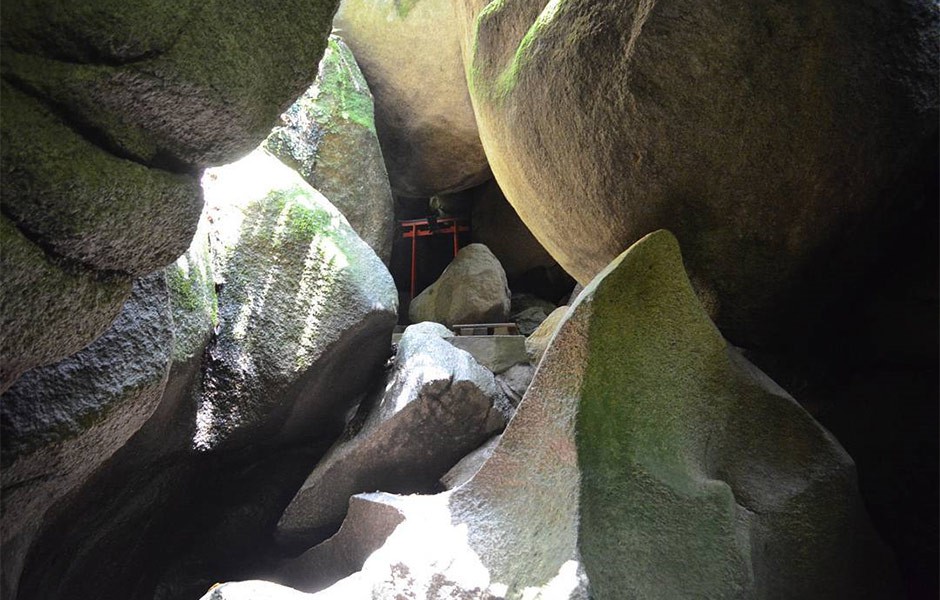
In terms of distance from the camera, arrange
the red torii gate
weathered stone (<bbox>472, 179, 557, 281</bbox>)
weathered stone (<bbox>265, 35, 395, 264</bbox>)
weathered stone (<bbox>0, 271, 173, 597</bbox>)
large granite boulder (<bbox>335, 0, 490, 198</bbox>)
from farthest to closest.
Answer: the red torii gate
weathered stone (<bbox>472, 179, 557, 281</bbox>)
large granite boulder (<bbox>335, 0, 490, 198</bbox>)
weathered stone (<bbox>265, 35, 395, 264</bbox>)
weathered stone (<bbox>0, 271, 173, 597</bbox>)

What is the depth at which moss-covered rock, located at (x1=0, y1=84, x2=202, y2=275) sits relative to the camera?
4.31ft

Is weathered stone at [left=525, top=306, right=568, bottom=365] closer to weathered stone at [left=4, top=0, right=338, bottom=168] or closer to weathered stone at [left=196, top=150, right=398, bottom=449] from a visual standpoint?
weathered stone at [left=196, top=150, right=398, bottom=449]

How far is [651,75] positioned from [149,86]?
1.79 m

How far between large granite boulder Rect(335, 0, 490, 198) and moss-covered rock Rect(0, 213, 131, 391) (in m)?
6.21

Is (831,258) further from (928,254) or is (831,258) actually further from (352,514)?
(352,514)

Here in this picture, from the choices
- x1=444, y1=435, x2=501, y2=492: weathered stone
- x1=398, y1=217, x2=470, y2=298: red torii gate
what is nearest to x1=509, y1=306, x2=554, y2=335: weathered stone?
x1=398, y1=217, x2=470, y2=298: red torii gate

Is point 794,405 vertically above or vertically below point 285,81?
below

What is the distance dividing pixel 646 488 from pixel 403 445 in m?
1.84

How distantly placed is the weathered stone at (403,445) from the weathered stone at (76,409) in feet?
5.03

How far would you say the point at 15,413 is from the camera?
1.75 m

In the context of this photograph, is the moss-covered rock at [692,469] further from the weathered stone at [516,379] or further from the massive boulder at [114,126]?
the weathered stone at [516,379]

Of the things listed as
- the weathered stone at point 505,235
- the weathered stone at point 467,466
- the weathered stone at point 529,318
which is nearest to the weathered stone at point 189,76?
the weathered stone at point 467,466

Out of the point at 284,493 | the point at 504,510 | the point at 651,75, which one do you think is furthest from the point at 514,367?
the point at 651,75

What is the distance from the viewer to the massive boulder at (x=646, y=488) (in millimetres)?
2064
